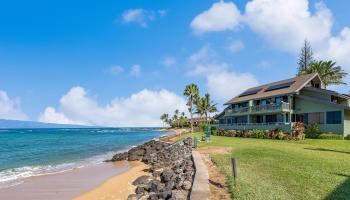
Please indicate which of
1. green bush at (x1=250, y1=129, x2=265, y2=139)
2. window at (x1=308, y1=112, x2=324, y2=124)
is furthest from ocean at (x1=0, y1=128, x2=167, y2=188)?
window at (x1=308, y1=112, x2=324, y2=124)

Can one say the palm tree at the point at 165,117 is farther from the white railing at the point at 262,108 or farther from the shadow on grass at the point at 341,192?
the shadow on grass at the point at 341,192

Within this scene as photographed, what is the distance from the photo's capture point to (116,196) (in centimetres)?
1361

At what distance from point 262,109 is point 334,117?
10835mm

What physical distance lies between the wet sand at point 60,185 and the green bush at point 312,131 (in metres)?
21.1

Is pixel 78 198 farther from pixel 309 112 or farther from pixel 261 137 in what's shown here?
pixel 309 112

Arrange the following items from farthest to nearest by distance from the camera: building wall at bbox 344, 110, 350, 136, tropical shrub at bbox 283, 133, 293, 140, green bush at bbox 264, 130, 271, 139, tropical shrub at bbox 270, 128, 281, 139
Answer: green bush at bbox 264, 130, 271, 139, tropical shrub at bbox 270, 128, 281, 139, tropical shrub at bbox 283, 133, 293, 140, building wall at bbox 344, 110, 350, 136

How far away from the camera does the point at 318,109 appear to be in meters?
34.4

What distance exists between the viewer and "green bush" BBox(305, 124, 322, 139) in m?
32.2

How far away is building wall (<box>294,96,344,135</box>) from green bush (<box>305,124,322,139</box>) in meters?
0.96

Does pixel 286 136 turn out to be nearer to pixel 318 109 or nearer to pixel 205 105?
pixel 318 109

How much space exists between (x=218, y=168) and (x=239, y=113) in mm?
34617

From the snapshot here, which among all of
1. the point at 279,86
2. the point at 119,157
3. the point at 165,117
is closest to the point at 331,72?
the point at 279,86

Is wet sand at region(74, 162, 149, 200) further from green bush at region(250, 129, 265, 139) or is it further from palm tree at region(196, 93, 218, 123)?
palm tree at region(196, 93, 218, 123)

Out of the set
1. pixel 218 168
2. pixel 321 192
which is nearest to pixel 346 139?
pixel 218 168
